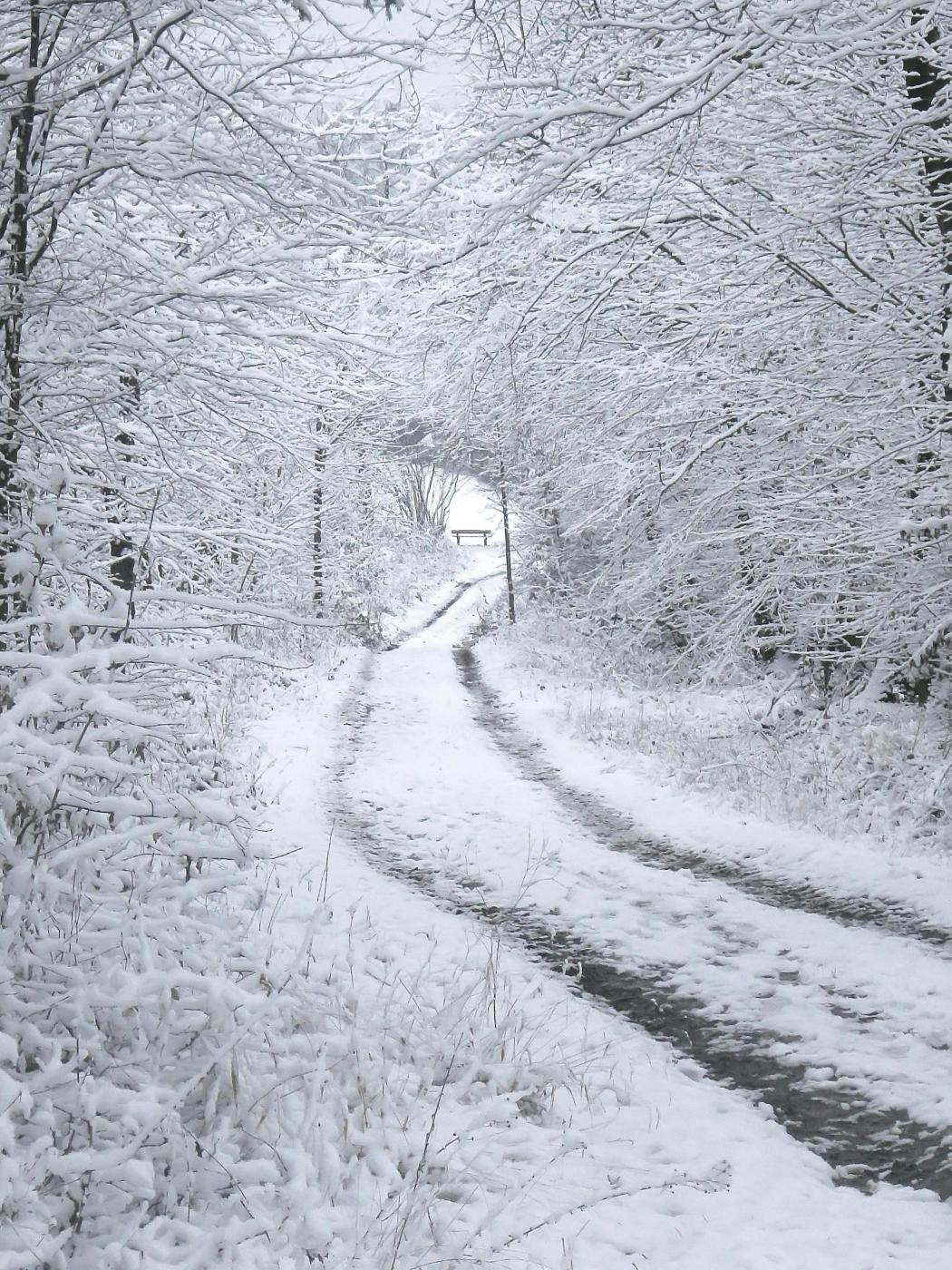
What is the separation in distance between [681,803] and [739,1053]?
4.57 metres

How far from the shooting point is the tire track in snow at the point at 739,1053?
11.2ft

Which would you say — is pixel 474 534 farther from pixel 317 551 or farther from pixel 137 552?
pixel 137 552

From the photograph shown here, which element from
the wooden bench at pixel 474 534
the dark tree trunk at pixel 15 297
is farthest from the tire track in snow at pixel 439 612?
the dark tree trunk at pixel 15 297

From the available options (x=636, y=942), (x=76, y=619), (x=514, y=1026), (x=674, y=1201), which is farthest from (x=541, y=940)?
(x=76, y=619)

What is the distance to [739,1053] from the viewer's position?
4266mm

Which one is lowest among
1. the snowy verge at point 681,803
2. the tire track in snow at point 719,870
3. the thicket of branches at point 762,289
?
the tire track in snow at point 719,870

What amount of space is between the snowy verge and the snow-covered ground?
5 centimetres

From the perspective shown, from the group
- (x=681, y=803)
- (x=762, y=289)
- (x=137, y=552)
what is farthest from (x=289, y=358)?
(x=681, y=803)

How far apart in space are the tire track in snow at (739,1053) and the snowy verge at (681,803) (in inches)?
76.5

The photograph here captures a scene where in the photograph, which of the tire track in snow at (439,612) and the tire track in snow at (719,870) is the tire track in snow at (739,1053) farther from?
the tire track in snow at (439,612)

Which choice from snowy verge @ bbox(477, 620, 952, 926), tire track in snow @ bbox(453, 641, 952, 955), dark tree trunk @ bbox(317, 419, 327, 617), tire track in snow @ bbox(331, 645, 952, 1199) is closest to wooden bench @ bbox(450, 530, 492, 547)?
dark tree trunk @ bbox(317, 419, 327, 617)

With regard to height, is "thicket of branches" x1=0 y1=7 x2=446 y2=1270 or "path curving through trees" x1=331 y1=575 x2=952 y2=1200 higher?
"thicket of branches" x1=0 y1=7 x2=446 y2=1270

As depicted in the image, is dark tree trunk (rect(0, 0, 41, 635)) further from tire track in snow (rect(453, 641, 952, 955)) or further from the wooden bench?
the wooden bench

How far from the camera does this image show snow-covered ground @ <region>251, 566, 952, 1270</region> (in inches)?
120
